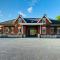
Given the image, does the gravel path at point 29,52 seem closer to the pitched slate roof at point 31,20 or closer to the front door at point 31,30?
the front door at point 31,30

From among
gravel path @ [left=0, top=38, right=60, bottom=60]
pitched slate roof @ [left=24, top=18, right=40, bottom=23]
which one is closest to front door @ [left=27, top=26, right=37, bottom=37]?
pitched slate roof @ [left=24, top=18, right=40, bottom=23]

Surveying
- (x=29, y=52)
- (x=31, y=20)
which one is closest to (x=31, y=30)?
(x=31, y=20)

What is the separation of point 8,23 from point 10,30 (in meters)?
2.22

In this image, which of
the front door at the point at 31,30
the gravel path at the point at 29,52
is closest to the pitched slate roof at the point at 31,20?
the front door at the point at 31,30

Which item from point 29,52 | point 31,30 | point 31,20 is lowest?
point 29,52

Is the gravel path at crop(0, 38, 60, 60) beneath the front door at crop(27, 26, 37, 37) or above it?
beneath

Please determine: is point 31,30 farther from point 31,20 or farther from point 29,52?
point 29,52

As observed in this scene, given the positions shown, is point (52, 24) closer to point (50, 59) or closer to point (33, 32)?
point (33, 32)

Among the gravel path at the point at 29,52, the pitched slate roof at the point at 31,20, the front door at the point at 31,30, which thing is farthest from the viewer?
the pitched slate roof at the point at 31,20

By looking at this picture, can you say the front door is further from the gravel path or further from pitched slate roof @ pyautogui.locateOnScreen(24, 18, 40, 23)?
the gravel path

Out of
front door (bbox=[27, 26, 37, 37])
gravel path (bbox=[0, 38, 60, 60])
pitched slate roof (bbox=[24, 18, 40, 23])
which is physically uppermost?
pitched slate roof (bbox=[24, 18, 40, 23])

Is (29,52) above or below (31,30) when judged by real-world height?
below

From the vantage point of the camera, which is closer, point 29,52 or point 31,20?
point 29,52

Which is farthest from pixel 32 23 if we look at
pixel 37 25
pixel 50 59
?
pixel 50 59
